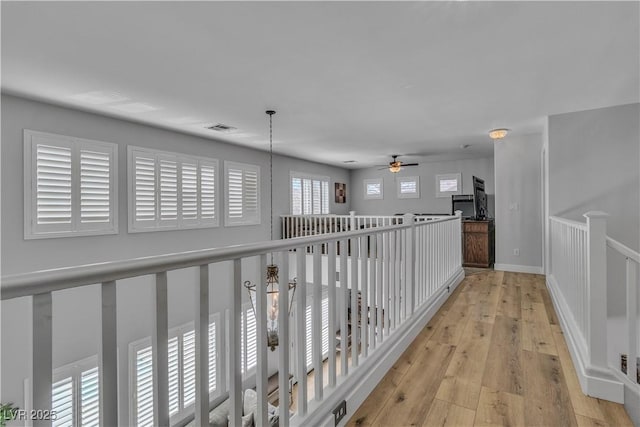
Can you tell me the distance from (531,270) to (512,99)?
324 centimetres

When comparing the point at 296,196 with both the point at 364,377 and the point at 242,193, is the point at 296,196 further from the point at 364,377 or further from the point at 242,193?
the point at 364,377

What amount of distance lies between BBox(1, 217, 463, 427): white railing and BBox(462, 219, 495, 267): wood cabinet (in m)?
4.06

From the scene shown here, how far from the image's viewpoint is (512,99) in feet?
12.0

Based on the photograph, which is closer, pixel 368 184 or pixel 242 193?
pixel 242 193

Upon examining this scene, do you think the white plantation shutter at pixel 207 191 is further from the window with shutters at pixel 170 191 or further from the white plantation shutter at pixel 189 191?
the white plantation shutter at pixel 189 191

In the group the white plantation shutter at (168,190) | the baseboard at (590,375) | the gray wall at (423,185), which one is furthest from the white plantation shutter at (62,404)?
the gray wall at (423,185)

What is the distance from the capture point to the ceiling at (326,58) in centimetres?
204

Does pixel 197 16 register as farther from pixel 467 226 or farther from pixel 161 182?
pixel 467 226

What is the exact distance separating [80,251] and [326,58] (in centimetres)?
367

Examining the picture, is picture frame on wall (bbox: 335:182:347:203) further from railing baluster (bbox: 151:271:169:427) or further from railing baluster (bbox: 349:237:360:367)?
railing baluster (bbox: 151:271:169:427)

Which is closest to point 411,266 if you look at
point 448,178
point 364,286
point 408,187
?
point 364,286

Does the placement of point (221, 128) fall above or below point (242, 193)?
above

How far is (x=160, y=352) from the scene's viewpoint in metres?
0.87

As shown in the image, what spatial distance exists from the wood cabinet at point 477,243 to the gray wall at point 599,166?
1939mm
